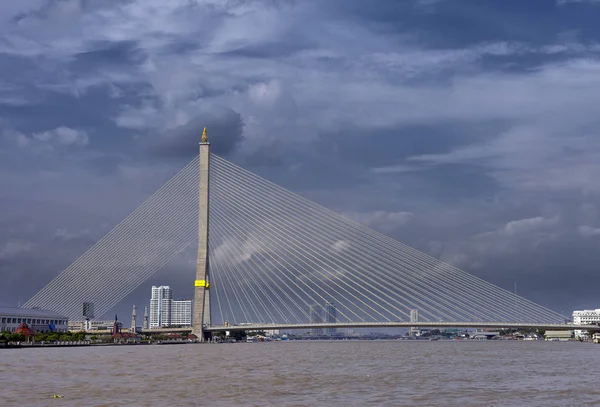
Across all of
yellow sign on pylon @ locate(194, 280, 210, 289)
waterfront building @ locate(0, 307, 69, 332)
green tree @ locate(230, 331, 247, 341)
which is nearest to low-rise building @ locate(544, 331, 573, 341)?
→ green tree @ locate(230, 331, 247, 341)

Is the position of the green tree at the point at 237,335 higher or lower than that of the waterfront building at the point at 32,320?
lower

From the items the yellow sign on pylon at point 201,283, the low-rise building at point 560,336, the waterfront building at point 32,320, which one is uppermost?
the yellow sign on pylon at point 201,283

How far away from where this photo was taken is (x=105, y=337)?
117125mm

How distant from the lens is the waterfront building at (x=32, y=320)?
109375mm

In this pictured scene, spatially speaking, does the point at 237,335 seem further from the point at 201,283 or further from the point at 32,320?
the point at 201,283

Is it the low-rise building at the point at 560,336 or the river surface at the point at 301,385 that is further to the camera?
the low-rise building at the point at 560,336

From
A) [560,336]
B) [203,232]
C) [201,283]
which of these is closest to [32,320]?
[201,283]

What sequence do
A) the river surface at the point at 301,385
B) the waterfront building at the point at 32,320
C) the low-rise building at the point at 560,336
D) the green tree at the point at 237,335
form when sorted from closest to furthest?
the river surface at the point at 301,385 → the waterfront building at the point at 32,320 → the green tree at the point at 237,335 → the low-rise building at the point at 560,336

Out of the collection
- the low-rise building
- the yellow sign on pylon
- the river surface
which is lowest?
the river surface

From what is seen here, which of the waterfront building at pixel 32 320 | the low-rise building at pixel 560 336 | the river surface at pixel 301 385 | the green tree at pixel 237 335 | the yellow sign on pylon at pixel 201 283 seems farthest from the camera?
the low-rise building at pixel 560 336

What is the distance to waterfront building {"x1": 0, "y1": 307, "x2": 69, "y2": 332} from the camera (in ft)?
359

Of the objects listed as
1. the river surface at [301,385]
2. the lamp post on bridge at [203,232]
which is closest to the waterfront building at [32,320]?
the lamp post on bridge at [203,232]

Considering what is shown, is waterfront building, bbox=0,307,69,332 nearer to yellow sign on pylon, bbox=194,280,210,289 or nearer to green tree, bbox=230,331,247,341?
yellow sign on pylon, bbox=194,280,210,289

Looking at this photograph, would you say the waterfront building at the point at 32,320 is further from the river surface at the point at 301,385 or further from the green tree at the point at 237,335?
the river surface at the point at 301,385
